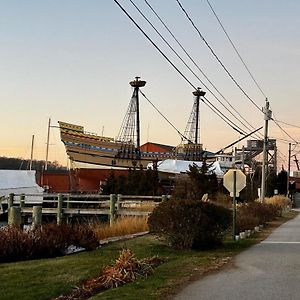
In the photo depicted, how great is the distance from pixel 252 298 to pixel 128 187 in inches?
1741

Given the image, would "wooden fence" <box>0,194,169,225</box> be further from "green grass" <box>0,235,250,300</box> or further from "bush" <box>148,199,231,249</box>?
"green grass" <box>0,235,250,300</box>

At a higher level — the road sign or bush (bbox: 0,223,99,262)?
the road sign

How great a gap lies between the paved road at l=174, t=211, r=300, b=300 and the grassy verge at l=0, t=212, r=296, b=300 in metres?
0.40

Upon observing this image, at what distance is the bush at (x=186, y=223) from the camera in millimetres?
16359

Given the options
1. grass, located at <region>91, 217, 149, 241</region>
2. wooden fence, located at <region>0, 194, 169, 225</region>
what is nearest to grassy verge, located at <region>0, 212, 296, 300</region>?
grass, located at <region>91, 217, 149, 241</region>

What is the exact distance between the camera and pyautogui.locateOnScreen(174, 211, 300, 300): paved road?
31.7 feet

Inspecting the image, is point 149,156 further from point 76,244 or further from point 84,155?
point 76,244

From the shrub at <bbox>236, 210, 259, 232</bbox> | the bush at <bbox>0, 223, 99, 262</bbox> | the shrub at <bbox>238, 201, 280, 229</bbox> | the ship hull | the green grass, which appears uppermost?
the ship hull

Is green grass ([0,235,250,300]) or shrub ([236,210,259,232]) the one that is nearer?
green grass ([0,235,250,300])

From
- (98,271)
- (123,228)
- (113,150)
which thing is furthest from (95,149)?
(98,271)

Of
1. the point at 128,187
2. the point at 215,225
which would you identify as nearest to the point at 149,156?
the point at 128,187

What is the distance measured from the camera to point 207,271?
498 inches

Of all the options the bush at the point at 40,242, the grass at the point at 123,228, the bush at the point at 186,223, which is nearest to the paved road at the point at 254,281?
the bush at the point at 186,223

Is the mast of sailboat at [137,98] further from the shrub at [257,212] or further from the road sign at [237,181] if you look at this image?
the road sign at [237,181]
